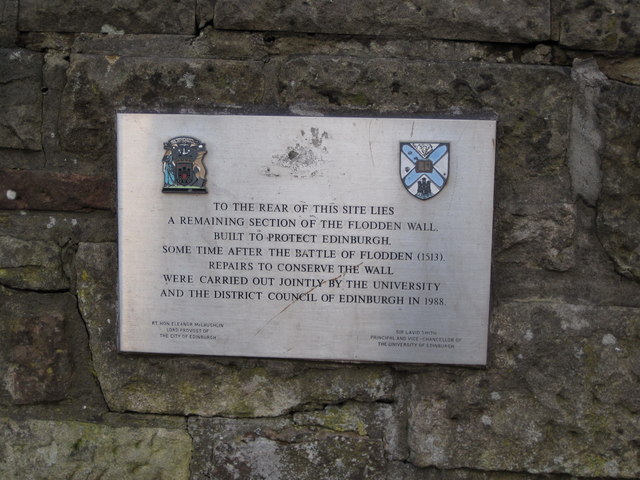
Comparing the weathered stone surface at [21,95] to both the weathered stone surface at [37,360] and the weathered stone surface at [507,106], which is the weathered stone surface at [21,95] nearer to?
the weathered stone surface at [37,360]

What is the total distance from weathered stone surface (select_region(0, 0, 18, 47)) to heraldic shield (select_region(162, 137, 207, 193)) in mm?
553

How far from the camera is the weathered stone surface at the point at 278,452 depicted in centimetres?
170

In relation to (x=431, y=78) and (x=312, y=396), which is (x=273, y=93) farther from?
(x=312, y=396)

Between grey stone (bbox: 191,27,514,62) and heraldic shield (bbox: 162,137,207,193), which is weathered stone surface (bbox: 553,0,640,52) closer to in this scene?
grey stone (bbox: 191,27,514,62)

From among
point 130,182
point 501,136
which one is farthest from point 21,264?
point 501,136

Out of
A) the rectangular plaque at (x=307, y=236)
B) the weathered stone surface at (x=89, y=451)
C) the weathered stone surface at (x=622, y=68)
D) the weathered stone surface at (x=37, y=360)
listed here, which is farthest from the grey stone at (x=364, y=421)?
the weathered stone surface at (x=622, y=68)

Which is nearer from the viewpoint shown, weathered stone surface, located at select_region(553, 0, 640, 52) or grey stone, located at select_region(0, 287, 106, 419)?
weathered stone surface, located at select_region(553, 0, 640, 52)

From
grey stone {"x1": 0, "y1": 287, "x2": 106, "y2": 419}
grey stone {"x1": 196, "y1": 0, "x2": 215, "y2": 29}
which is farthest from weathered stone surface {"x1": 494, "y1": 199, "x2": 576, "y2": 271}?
grey stone {"x1": 0, "y1": 287, "x2": 106, "y2": 419}

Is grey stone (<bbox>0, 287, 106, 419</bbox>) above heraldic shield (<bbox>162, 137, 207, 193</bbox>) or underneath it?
underneath

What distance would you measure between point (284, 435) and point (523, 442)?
2.17ft

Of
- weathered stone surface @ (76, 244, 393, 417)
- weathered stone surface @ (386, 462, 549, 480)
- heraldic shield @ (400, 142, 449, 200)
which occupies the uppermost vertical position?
heraldic shield @ (400, 142, 449, 200)

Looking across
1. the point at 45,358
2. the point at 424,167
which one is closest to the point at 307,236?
the point at 424,167

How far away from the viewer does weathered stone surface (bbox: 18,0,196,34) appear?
1676 millimetres

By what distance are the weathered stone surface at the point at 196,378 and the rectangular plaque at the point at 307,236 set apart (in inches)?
2.1
